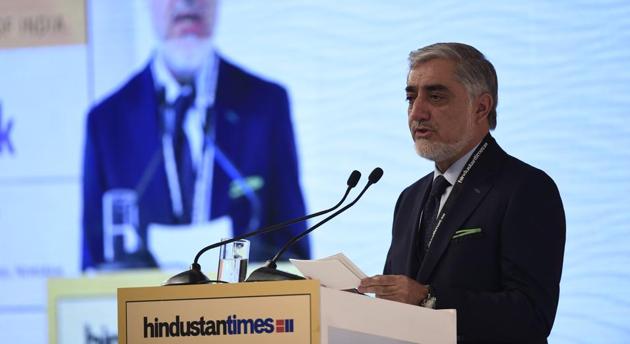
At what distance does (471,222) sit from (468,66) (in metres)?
0.51

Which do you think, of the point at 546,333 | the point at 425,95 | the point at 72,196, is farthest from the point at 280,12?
the point at 546,333

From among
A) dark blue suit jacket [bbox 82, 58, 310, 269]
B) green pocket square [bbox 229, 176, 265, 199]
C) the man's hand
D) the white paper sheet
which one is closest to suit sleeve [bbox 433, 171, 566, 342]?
the man's hand

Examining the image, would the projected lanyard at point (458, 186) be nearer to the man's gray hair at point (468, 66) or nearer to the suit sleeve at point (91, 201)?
the man's gray hair at point (468, 66)

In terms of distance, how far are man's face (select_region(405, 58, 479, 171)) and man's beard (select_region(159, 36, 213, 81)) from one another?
182cm

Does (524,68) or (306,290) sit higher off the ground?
(524,68)

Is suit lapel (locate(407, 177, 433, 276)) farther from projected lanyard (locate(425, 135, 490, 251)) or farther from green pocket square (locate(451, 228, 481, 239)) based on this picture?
green pocket square (locate(451, 228, 481, 239))

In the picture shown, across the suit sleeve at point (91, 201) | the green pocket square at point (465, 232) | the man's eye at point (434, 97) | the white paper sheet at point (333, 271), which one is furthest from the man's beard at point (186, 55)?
the white paper sheet at point (333, 271)

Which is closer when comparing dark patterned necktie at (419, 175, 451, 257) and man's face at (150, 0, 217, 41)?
dark patterned necktie at (419, 175, 451, 257)

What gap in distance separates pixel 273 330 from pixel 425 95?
3.69ft

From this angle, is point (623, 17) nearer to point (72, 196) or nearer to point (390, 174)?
point (390, 174)

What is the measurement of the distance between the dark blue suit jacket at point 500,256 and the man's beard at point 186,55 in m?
1.99

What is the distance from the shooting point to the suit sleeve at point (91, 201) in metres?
4.59

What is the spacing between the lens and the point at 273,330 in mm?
2117

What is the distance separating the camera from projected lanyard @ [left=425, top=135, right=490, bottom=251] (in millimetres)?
2840
